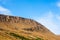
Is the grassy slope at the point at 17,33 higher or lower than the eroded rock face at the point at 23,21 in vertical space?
lower

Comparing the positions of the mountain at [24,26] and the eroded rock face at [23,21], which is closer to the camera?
the mountain at [24,26]

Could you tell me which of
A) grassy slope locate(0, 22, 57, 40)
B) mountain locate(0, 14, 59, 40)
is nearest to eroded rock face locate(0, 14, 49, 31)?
mountain locate(0, 14, 59, 40)

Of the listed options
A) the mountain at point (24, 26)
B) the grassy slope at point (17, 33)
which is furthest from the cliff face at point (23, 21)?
the grassy slope at point (17, 33)

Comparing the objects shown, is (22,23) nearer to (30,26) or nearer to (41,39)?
(30,26)

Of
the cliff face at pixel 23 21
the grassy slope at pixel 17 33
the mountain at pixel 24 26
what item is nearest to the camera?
the grassy slope at pixel 17 33

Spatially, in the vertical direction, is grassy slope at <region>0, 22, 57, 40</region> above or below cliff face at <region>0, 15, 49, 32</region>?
below

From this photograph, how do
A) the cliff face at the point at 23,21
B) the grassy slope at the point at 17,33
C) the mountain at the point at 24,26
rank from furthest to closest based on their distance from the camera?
1. the cliff face at the point at 23,21
2. the mountain at the point at 24,26
3. the grassy slope at the point at 17,33

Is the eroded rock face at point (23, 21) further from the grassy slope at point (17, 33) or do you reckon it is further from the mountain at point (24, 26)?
the grassy slope at point (17, 33)

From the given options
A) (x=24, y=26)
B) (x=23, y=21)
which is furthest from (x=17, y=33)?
(x=23, y=21)

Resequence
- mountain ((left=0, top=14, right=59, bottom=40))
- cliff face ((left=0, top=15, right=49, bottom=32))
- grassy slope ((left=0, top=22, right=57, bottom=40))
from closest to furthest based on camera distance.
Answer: grassy slope ((left=0, top=22, right=57, bottom=40)) < mountain ((left=0, top=14, right=59, bottom=40)) < cliff face ((left=0, top=15, right=49, bottom=32))

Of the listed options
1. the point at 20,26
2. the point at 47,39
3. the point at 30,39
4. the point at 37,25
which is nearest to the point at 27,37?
the point at 30,39

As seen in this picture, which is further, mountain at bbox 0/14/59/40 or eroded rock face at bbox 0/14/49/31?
eroded rock face at bbox 0/14/49/31

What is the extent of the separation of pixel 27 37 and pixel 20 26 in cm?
2939

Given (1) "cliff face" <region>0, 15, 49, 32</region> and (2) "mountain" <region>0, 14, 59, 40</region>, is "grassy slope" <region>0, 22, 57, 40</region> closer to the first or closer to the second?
(2) "mountain" <region>0, 14, 59, 40</region>
